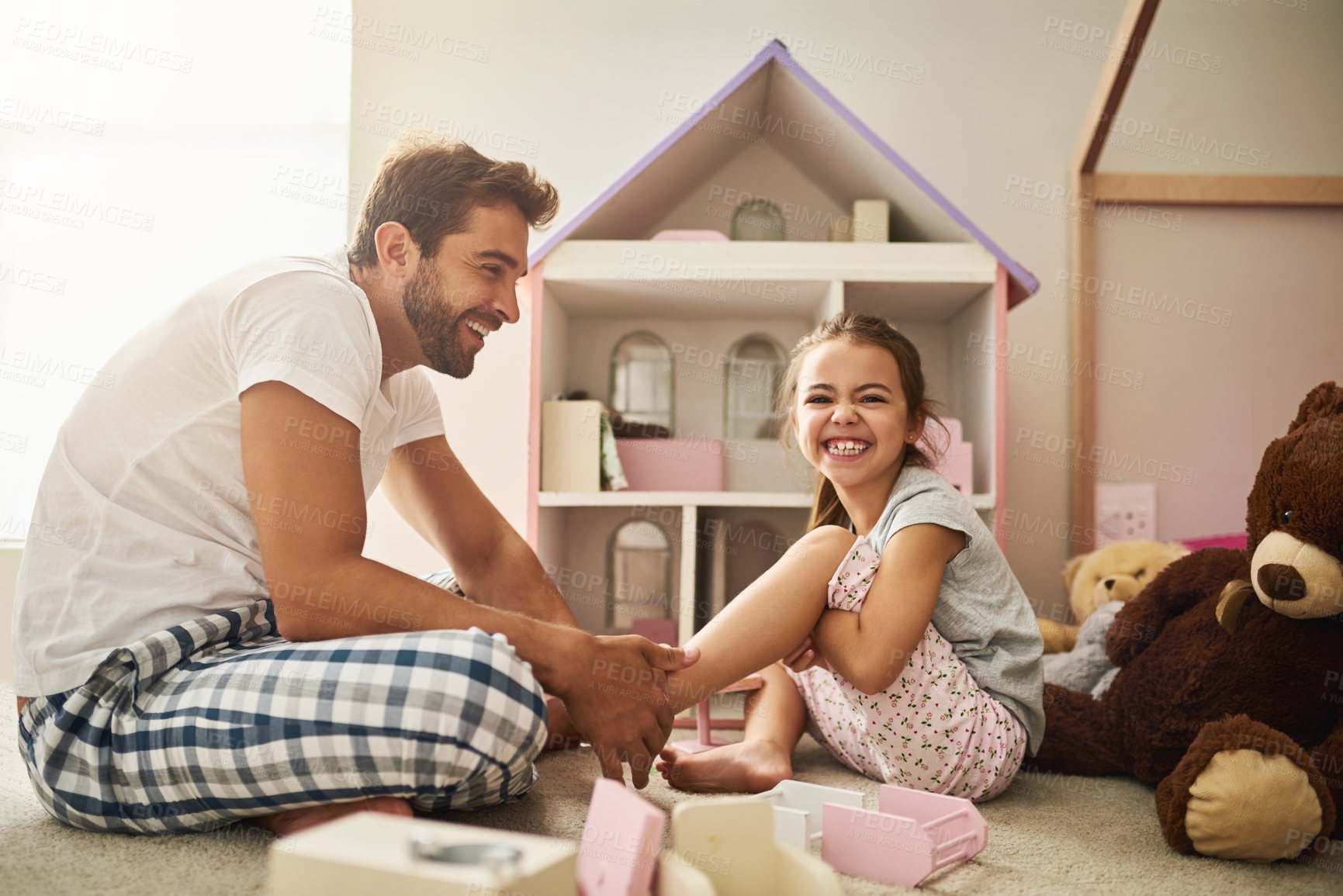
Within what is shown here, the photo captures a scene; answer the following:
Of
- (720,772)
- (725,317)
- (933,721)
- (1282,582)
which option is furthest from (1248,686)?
(725,317)

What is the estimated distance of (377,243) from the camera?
1.12m

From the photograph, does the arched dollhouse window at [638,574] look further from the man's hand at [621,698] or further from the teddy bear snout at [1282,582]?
the teddy bear snout at [1282,582]

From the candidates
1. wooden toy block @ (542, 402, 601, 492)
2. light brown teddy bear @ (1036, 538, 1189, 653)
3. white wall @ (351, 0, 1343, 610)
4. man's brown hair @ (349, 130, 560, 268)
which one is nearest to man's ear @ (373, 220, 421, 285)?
man's brown hair @ (349, 130, 560, 268)

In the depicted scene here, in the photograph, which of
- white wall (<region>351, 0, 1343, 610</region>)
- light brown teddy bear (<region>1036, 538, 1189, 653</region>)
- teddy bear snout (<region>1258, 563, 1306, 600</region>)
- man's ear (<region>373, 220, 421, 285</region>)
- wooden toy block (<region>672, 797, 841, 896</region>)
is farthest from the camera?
white wall (<region>351, 0, 1343, 610</region>)

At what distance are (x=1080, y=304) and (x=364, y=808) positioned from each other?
1706mm

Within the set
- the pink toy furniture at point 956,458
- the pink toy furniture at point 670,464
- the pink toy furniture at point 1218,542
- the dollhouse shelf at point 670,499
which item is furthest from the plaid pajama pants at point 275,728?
the pink toy furniture at point 1218,542

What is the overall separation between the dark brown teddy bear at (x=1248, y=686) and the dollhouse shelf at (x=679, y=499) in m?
0.44

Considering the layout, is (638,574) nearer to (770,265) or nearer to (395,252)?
(770,265)

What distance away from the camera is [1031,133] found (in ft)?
6.48

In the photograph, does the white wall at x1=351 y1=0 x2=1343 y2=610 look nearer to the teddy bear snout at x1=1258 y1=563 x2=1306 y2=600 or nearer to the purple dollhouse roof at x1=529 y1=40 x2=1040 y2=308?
the purple dollhouse roof at x1=529 y1=40 x2=1040 y2=308

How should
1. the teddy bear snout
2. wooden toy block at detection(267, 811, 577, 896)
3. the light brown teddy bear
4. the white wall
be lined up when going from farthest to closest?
the white wall, the light brown teddy bear, the teddy bear snout, wooden toy block at detection(267, 811, 577, 896)

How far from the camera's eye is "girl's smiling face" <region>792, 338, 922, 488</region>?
47.2 inches

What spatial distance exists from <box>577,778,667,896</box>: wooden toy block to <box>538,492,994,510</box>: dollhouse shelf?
3.01 feet

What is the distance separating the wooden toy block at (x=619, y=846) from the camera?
2.02 ft
